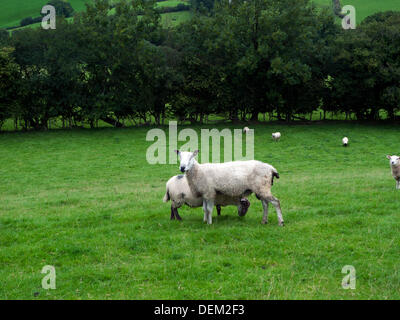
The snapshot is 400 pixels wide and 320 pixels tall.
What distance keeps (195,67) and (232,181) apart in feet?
114

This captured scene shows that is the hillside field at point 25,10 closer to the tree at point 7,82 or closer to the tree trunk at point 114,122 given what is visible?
the tree trunk at point 114,122

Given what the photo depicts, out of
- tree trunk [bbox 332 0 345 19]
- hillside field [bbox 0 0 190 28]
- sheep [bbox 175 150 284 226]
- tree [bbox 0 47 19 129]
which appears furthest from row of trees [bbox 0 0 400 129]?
hillside field [bbox 0 0 190 28]

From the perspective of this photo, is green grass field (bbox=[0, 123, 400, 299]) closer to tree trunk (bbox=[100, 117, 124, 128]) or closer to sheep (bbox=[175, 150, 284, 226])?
sheep (bbox=[175, 150, 284, 226])

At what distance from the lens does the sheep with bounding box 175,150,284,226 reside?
442 inches

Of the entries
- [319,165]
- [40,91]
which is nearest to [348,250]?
[319,165]

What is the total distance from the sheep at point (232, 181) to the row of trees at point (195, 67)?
2925 cm

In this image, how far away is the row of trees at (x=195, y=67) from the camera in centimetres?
3991

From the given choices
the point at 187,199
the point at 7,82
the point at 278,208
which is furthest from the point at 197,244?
the point at 7,82

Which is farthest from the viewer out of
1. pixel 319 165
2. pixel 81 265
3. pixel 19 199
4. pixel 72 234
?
pixel 319 165

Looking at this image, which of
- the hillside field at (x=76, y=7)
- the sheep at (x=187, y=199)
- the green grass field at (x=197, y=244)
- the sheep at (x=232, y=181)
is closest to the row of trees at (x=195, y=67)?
the green grass field at (x=197, y=244)

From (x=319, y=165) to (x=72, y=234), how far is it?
61.3 ft

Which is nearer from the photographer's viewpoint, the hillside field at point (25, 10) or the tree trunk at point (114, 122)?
the tree trunk at point (114, 122)

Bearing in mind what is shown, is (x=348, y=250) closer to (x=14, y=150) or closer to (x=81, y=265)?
(x=81, y=265)

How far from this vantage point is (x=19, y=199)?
59.2 feet
